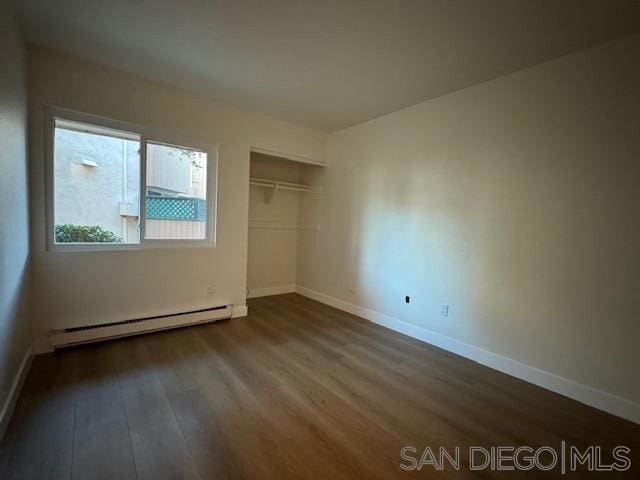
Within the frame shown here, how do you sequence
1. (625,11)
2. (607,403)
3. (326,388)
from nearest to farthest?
(625,11) → (607,403) → (326,388)

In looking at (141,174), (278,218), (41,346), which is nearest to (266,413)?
(41,346)

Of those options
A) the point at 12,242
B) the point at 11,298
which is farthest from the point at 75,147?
the point at 11,298

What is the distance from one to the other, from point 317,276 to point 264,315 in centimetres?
117

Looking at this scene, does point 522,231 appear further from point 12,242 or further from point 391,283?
point 12,242

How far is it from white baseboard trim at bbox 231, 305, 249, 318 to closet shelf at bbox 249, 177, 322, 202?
68.9 inches

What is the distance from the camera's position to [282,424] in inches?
69.1

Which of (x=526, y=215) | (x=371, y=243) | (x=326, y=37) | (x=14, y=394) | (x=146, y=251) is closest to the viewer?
(x=14, y=394)

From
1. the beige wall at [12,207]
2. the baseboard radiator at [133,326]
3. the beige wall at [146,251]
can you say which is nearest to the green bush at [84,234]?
the beige wall at [146,251]

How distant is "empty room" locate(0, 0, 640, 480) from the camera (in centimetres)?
167

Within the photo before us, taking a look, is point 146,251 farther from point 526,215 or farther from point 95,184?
point 526,215

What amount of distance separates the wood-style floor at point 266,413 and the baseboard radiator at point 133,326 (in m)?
0.11

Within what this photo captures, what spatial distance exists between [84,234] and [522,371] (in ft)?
13.7

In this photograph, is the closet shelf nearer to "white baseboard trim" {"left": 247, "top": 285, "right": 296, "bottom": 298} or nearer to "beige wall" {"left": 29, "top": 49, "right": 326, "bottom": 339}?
"beige wall" {"left": 29, "top": 49, "right": 326, "bottom": 339}

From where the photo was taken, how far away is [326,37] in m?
2.11
